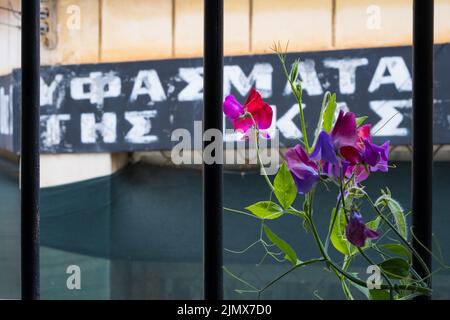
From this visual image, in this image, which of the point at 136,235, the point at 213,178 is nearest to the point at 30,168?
the point at 213,178

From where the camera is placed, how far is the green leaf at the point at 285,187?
29 centimetres

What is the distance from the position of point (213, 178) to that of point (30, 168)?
96 mm

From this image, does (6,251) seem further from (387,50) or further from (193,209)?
(387,50)

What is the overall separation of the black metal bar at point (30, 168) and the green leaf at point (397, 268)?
0.17 metres

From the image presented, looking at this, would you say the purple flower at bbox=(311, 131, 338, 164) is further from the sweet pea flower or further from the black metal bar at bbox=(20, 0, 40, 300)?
the black metal bar at bbox=(20, 0, 40, 300)

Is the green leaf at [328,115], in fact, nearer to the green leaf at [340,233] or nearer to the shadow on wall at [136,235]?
the green leaf at [340,233]

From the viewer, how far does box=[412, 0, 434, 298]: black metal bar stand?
0.95 ft

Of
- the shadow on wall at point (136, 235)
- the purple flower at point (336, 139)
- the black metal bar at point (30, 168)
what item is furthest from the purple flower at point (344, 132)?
the shadow on wall at point (136, 235)

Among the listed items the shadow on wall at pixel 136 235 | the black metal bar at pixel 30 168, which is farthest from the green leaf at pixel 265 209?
the shadow on wall at pixel 136 235

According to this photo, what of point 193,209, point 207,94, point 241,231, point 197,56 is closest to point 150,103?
point 197,56

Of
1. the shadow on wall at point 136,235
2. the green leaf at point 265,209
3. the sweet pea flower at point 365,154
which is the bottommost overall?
the shadow on wall at point 136,235

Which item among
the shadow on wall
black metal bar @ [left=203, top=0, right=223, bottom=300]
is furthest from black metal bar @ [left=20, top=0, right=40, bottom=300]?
the shadow on wall

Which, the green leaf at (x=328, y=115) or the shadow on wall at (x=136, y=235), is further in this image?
the shadow on wall at (x=136, y=235)

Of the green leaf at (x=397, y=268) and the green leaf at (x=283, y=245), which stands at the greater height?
the green leaf at (x=283, y=245)
